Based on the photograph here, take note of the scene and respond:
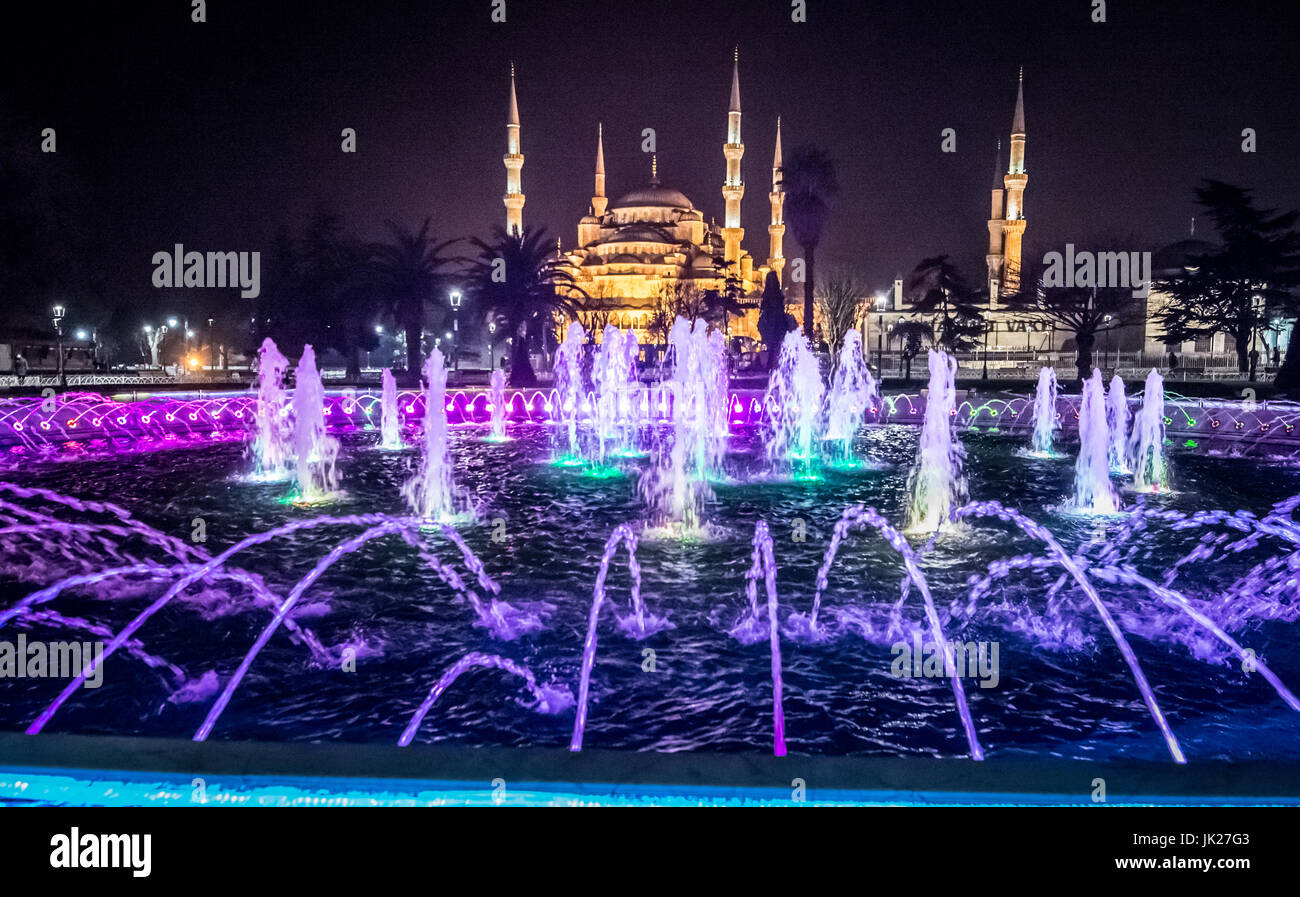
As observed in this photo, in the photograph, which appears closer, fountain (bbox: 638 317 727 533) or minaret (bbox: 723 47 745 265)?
fountain (bbox: 638 317 727 533)

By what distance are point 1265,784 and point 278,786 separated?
2.86m

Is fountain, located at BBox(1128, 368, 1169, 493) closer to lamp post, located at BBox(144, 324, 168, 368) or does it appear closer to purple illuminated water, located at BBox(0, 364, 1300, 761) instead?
purple illuminated water, located at BBox(0, 364, 1300, 761)

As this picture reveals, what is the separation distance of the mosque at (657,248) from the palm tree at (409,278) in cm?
2410

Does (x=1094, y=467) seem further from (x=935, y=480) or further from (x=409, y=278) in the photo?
(x=409, y=278)

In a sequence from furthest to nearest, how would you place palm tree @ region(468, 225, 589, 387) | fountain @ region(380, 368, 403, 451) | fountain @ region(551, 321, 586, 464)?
palm tree @ region(468, 225, 589, 387) < fountain @ region(380, 368, 403, 451) < fountain @ region(551, 321, 586, 464)

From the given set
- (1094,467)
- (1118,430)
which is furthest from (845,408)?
(1094,467)

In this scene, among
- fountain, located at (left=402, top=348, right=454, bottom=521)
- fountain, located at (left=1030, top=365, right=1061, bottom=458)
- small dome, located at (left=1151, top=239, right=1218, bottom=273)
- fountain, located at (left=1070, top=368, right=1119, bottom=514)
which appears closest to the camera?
fountain, located at (left=402, top=348, right=454, bottom=521)

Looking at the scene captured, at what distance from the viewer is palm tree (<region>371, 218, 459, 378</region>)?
3666 cm

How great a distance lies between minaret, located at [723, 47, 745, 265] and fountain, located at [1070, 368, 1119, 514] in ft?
185

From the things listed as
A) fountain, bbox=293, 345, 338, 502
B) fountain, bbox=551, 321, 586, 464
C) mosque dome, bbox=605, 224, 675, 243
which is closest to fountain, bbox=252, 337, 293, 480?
fountain, bbox=293, 345, 338, 502

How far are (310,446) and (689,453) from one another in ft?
19.6

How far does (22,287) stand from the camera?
2964cm
